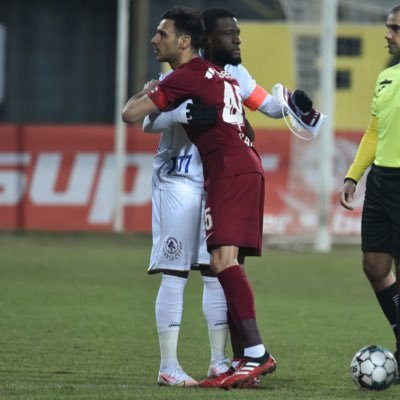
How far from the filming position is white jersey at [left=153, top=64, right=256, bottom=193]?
7.54 m

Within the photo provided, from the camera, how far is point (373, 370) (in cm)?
736

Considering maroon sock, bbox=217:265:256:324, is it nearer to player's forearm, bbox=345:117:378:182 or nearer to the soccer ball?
the soccer ball

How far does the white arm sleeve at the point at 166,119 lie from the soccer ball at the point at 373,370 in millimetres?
1650

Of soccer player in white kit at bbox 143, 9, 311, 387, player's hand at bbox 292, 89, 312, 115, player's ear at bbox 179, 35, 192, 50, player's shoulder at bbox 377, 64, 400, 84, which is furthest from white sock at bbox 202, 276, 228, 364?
player's shoulder at bbox 377, 64, 400, 84

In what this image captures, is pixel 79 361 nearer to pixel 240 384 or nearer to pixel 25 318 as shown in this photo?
pixel 240 384

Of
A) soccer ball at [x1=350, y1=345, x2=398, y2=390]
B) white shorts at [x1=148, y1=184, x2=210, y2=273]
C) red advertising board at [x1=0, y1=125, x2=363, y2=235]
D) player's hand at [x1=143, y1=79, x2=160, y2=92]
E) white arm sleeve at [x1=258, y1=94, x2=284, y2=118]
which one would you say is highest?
player's hand at [x1=143, y1=79, x2=160, y2=92]

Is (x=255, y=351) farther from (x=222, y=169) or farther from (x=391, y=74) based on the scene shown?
(x=391, y=74)

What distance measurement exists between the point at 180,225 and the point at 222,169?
0.41 meters

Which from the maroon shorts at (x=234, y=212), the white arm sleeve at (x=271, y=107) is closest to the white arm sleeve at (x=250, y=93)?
the white arm sleeve at (x=271, y=107)

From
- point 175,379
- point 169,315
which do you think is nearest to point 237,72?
point 169,315

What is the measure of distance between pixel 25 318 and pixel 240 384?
4252 millimetres

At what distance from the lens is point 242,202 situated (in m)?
7.31

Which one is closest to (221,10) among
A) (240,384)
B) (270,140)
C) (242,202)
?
(242,202)

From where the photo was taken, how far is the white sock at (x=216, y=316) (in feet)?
25.2
